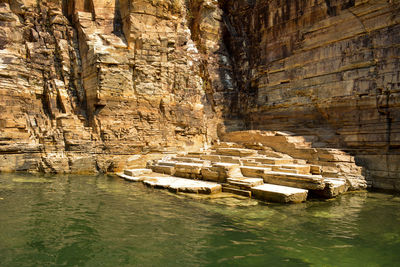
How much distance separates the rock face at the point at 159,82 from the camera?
12180 mm

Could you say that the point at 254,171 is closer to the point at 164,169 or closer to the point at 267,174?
the point at 267,174

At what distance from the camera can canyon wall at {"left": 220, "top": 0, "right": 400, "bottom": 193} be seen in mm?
11750

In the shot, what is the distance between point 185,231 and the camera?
551cm

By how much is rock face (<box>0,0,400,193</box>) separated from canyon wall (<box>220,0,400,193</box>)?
0.17ft

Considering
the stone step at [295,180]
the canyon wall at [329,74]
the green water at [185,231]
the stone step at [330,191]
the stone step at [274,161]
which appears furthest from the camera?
the canyon wall at [329,74]

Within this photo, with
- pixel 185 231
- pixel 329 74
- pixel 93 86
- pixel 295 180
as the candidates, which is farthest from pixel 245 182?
pixel 93 86

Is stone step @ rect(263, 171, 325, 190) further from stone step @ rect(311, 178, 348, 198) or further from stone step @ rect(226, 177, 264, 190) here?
stone step @ rect(226, 177, 264, 190)

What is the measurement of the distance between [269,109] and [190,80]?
543 centimetres

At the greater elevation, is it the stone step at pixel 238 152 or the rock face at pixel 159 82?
the rock face at pixel 159 82

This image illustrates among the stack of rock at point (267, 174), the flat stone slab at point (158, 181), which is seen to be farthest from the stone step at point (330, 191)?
the flat stone slab at point (158, 181)

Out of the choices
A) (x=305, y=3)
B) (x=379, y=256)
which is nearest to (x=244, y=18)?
(x=305, y=3)

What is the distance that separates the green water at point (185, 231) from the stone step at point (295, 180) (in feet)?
1.86

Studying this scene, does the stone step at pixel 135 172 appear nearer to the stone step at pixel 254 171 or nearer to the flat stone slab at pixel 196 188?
the flat stone slab at pixel 196 188

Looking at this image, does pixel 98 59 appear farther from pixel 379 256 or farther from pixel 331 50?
pixel 379 256
